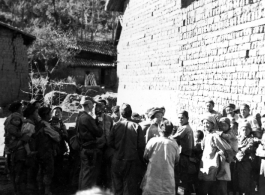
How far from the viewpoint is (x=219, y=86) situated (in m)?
7.74

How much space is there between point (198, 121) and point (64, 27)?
95.8 ft

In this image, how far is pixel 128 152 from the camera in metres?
4.97

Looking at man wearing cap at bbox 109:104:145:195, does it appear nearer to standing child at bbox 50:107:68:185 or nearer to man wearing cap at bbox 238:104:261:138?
standing child at bbox 50:107:68:185

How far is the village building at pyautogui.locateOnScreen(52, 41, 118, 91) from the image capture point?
29.2m

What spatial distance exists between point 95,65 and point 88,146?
81.9 ft

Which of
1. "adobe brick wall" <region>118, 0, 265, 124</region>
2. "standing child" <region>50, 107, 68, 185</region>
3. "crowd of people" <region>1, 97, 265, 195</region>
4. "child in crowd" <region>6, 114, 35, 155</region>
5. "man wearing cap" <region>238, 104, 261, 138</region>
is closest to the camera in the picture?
"crowd of people" <region>1, 97, 265, 195</region>

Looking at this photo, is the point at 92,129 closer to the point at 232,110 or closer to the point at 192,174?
the point at 192,174

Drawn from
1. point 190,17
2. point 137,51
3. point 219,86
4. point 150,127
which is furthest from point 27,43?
point 150,127

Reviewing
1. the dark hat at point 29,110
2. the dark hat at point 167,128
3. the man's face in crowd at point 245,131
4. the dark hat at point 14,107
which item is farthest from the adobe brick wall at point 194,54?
the dark hat at point 14,107

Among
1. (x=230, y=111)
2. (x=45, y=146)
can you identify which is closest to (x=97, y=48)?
(x=230, y=111)

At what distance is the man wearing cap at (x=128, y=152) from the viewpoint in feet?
16.4

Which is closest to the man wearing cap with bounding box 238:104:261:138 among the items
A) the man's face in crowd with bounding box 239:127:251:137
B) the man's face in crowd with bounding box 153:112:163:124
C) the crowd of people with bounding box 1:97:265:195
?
the crowd of people with bounding box 1:97:265:195

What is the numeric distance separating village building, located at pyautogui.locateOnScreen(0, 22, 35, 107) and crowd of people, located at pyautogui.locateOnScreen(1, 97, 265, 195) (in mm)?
12374

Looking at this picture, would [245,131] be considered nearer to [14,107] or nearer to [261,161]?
[261,161]
